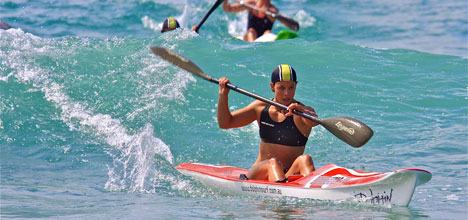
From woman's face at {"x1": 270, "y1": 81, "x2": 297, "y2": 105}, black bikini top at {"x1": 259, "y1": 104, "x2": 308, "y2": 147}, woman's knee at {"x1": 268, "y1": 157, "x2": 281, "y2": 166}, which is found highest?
woman's face at {"x1": 270, "y1": 81, "x2": 297, "y2": 105}

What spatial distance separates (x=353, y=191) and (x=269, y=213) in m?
0.76

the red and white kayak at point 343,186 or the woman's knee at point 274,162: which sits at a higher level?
the woman's knee at point 274,162

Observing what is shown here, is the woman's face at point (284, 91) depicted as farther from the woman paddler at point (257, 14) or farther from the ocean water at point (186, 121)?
the woman paddler at point (257, 14)

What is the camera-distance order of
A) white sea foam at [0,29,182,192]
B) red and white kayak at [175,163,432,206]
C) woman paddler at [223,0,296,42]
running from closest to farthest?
1. red and white kayak at [175,163,432,206]
2. white sea foam at [0,29,182,192]
3. woman paddler at [223,0,296,42]

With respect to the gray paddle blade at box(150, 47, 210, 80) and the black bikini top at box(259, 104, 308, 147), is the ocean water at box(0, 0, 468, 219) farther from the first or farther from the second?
the gray paddle blade at box(150, 47, 210, 80)

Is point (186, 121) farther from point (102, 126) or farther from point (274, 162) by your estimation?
point (274, 162)

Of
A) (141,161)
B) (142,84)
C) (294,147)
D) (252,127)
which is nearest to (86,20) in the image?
(142,84)

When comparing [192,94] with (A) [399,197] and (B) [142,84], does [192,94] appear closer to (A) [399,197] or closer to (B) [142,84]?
(B) [142,84]

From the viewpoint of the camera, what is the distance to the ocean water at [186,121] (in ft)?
19.3

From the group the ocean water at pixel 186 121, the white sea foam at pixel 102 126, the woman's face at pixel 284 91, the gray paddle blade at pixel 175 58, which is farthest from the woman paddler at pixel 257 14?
the woman's face at pixel 284 91

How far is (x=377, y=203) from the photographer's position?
5.63 metres

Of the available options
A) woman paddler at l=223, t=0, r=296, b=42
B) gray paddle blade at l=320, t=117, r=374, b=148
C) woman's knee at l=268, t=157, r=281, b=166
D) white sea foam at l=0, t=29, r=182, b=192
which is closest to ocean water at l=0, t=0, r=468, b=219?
white sea foam at l=0, t=29, r=182, b=192

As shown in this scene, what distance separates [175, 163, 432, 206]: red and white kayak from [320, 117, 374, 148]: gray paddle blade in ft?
0.90

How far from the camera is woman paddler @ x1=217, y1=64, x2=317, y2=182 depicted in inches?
246
